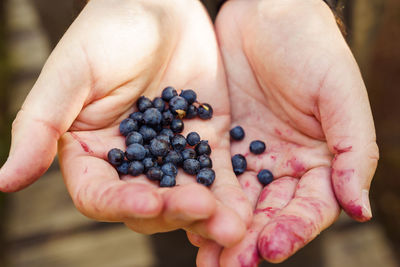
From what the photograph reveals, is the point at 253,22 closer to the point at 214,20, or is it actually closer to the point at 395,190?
the point at 214,20

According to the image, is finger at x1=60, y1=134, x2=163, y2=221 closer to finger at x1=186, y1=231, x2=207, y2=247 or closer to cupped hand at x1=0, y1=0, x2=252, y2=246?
cupped hand at x1=0, y1=0, x2=252, y2=246

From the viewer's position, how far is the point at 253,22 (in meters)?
1.99

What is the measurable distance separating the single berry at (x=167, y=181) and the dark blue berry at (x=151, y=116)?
297 millimetres

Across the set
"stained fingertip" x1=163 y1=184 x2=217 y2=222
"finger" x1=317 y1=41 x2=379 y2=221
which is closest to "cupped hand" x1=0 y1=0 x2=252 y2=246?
"stained fingertip" x1=163 y1=184 x2=217 y2=222

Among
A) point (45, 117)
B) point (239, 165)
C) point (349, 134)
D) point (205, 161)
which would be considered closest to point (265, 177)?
point (239, 165)

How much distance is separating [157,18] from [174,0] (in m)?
0.25

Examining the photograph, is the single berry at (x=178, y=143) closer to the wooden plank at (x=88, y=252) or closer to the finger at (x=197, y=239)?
the finger at (x=197, y=239)

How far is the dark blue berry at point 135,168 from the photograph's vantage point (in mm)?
1547

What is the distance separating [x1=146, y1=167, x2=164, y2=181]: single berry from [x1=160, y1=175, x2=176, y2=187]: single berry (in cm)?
2

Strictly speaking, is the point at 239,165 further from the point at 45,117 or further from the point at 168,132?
the point at 45,117

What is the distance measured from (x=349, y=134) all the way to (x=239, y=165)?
1.45 feet

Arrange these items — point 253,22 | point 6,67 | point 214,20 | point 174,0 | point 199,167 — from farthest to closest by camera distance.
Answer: point 6,67 → point 214,20 → point 174,0 → point 253,22 → point 199,167

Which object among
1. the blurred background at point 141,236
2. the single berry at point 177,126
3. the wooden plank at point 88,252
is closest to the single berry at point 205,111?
the single berry at point 177,126

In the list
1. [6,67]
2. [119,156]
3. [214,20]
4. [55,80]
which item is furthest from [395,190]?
[6,67]
